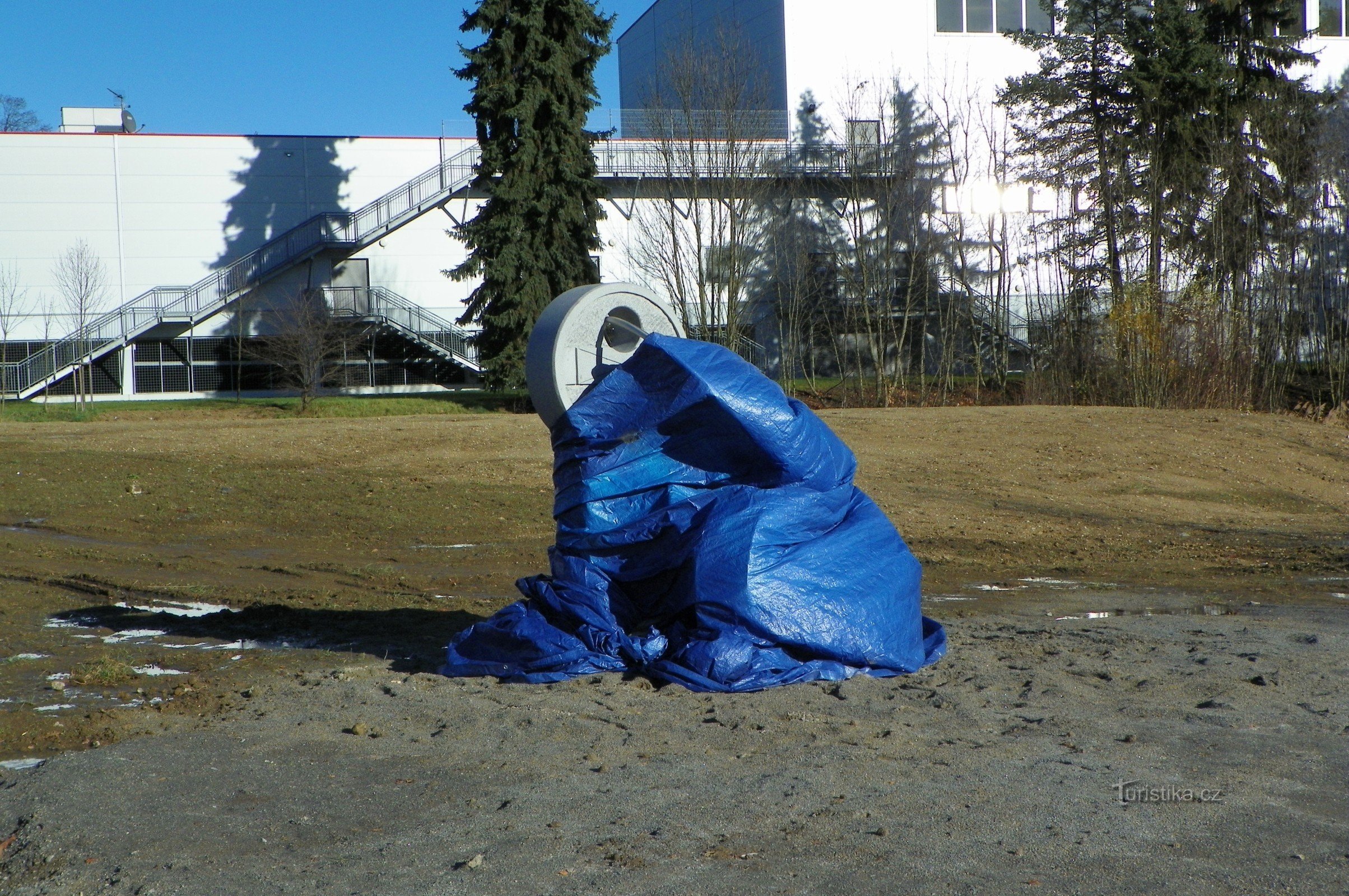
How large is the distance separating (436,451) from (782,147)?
76.0 ft

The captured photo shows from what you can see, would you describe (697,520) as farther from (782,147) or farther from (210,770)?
(782,147)

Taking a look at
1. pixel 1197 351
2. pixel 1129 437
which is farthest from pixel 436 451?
pixel 1197 351

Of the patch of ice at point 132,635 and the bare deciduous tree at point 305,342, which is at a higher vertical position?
the bare deciduous tree at point 305,342

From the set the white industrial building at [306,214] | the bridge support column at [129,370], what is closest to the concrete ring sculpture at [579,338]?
the white industrial building at [306,214]

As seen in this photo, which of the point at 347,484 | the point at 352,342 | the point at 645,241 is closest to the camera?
the point at 347,484

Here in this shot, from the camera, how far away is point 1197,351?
27969mm

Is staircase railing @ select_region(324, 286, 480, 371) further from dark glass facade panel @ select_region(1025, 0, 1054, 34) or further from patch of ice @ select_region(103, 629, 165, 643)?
patch of ice @ select_region(103, 629, 165, 643)

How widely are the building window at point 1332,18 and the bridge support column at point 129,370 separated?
141ft

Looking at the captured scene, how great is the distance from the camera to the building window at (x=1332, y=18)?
144ft

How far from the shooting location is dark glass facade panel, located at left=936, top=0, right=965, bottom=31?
40.3 m

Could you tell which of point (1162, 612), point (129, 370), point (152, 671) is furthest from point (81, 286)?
point (1162, 612)

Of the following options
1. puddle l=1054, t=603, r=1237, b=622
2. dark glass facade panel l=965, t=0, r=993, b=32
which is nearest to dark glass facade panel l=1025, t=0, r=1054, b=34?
dark glass facade panel l=965, t=0, r=993, b=32

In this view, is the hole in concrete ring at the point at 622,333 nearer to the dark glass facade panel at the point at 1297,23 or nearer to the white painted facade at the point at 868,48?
the white painted facade at the point at 868,48

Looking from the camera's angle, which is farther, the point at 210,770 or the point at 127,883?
the point at 210,770
